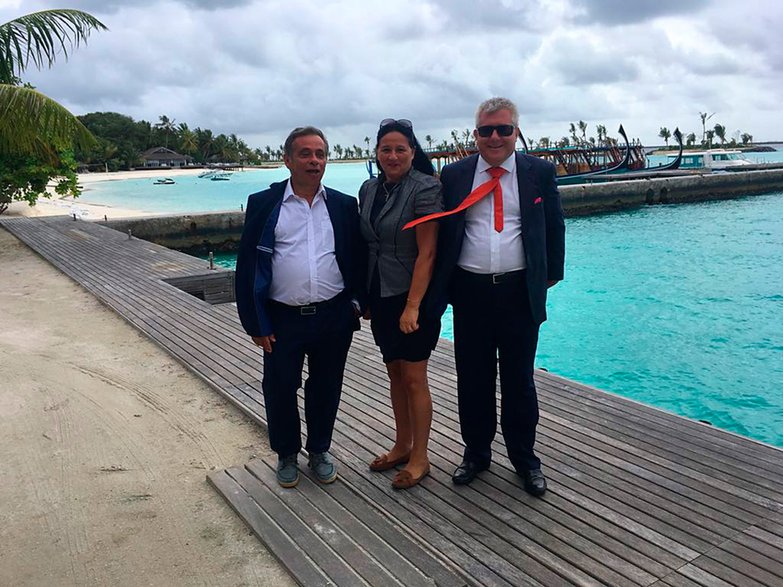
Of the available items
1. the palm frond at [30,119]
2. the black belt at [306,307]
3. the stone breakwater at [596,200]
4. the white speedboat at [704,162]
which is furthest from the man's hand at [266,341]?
the white speedboat at [704,162]

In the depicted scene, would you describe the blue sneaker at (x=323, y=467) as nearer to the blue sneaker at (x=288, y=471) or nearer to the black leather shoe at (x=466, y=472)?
the blue sneaker at (x=288, y=471)


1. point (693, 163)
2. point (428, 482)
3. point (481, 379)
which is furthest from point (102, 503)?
point (693, 163)

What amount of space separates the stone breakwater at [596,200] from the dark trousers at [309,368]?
16230 millimetres

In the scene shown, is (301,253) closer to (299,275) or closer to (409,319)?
(299,275)

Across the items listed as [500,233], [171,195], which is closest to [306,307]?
[500,233]

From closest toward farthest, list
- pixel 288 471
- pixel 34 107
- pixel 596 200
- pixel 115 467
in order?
pixel 288 471
pixel 115 467
pixel 34 107
pixel 596 200

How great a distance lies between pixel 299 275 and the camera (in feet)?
9.62

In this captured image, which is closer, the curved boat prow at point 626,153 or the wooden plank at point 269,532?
Result: the wooden plank at point 269,532

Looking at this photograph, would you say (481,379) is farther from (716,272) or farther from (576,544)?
(716,272)

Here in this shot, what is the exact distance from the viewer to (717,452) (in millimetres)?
3428

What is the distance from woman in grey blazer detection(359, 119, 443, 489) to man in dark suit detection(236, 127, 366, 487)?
13cm

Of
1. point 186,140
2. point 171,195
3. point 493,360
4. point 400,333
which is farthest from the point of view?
point 186,140

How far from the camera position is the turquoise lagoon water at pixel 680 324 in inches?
340

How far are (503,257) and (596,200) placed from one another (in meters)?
28.8
